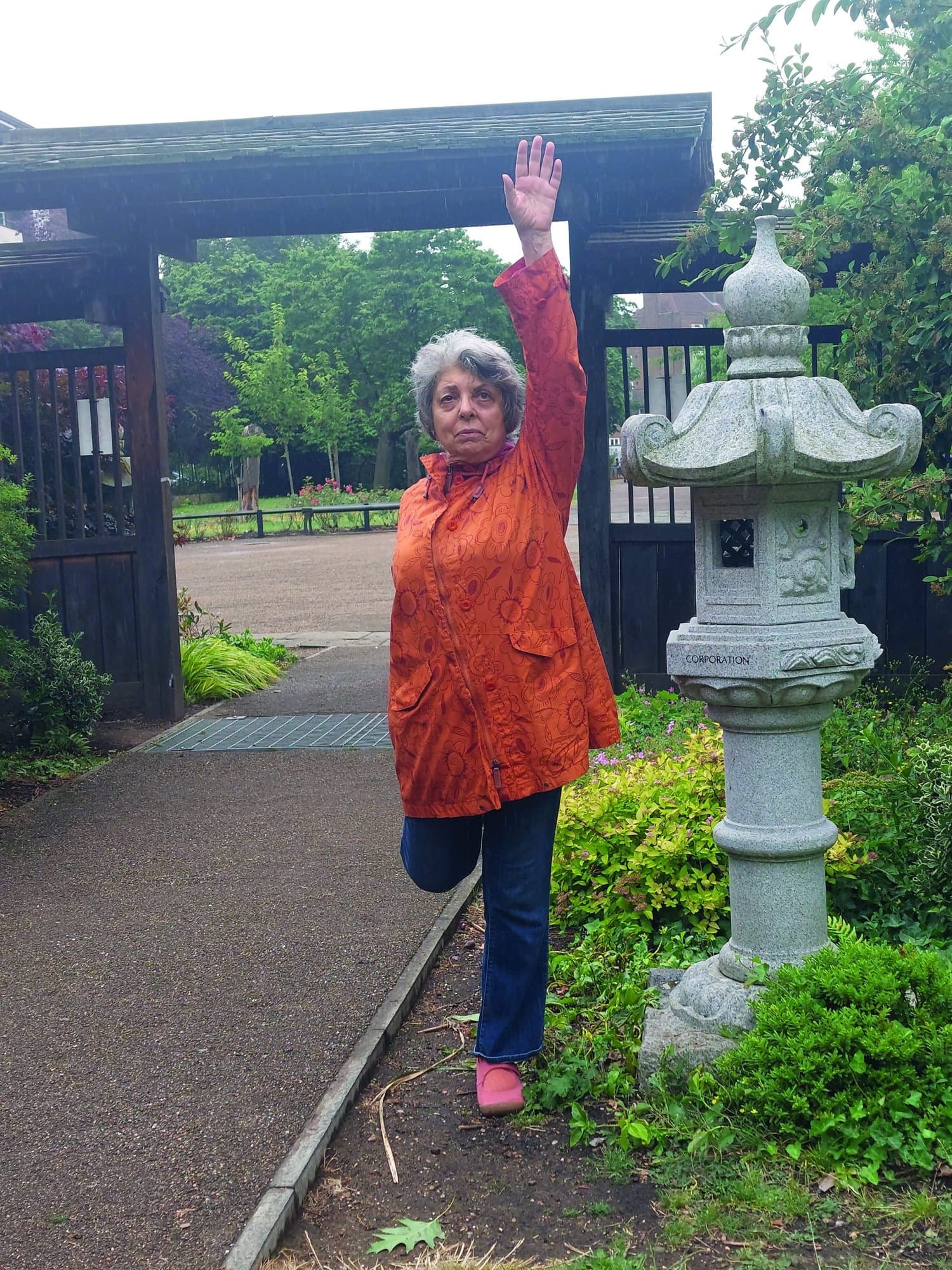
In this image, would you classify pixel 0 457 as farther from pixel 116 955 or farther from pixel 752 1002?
pixel 752 1002

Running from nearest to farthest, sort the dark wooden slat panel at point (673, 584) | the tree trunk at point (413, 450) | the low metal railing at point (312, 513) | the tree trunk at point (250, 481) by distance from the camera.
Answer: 1. the dark wooden slat panel at point (673, 584)
2. the low metal railing at point (312, 513)
3. the tree trunk at point (413, 450)
4. the tree trunk at point (250, 481)

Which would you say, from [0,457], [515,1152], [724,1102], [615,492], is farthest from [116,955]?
[615,492]

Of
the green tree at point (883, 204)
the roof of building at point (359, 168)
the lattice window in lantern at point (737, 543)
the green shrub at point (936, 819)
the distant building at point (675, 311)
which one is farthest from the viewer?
the distant building at point (675, 311)

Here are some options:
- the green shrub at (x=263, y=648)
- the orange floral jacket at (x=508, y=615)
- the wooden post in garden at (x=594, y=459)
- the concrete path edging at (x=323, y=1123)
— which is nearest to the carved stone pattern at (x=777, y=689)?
the orange floral jacket at (x=508, y=615)

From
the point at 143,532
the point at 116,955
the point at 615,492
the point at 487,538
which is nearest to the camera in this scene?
the point at 487,538

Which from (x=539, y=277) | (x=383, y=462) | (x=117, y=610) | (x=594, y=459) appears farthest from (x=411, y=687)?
(x=383, y=462)

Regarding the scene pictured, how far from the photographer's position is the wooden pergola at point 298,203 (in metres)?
7.92

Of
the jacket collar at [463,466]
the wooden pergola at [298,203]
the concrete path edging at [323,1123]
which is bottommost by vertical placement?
the concrete path edging at [323,1123]

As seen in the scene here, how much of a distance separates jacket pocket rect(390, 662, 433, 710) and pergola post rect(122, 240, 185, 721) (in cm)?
590

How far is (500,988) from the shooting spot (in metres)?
3.51

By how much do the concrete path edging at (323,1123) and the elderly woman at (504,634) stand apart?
16.0 inches

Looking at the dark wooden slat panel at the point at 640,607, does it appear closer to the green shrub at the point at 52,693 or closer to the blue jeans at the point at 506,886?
the green shrub at the point at 52,693

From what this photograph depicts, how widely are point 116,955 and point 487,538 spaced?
8.39 ft

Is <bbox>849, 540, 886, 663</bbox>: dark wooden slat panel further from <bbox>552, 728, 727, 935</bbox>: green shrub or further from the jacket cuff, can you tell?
the jacket cuff
